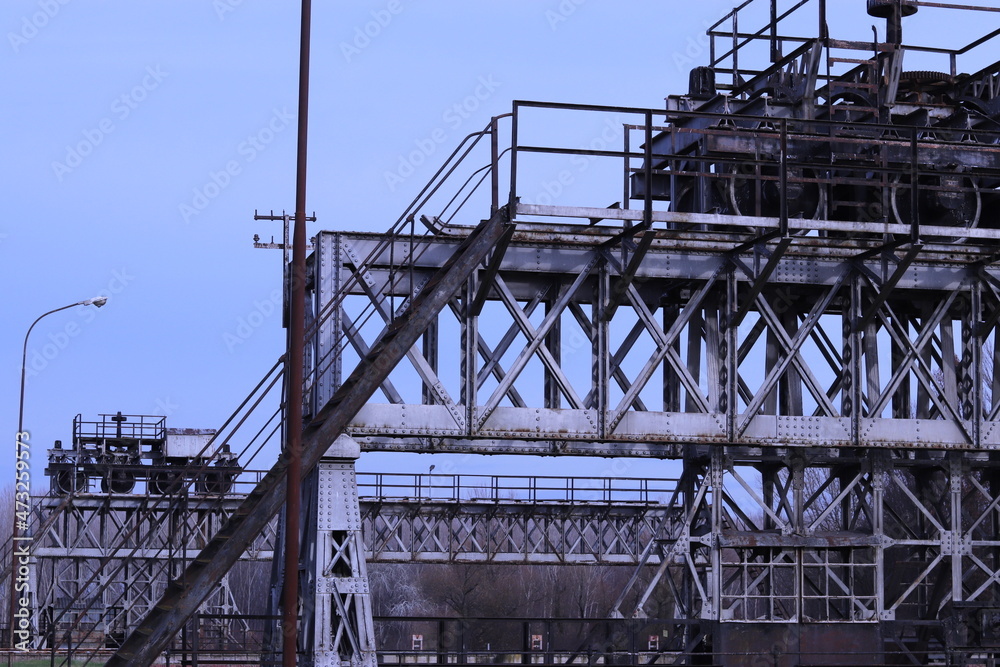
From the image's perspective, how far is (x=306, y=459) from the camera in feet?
61.0

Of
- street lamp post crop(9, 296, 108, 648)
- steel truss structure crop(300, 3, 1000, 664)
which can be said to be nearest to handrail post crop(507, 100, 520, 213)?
steel truss structure crop(300, 3, 1000, 664)

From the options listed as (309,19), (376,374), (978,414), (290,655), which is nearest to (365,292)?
(376,374)

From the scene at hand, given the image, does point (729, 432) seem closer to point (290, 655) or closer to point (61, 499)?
point (290, 655)

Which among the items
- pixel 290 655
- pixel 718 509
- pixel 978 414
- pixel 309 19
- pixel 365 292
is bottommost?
pixel 290 655

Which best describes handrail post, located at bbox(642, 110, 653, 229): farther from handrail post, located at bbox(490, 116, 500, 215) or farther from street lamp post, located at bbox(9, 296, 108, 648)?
street lamp post, located at bbox(9, 296, 108, 648)

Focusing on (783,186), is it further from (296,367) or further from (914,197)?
(296,367)

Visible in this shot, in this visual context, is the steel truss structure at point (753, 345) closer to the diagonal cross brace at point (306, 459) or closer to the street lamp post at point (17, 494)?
the diagonal cross brace at point (306, 459)

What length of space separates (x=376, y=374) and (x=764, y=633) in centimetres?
727

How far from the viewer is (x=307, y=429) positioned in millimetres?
18859

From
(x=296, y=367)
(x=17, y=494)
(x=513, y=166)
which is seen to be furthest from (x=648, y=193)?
(x=17, y=494)

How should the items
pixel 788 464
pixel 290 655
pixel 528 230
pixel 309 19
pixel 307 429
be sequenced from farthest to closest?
pixel 788 464
pixel 528 230
pixel 307 429
pixel 309 19
pixel 290 655

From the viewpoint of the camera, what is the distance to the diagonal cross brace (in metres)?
17.7

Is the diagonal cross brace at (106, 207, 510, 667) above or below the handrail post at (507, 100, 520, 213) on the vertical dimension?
below

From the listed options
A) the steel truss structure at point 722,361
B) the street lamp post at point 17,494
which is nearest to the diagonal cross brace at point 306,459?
the steel truss structure at point 722,361
